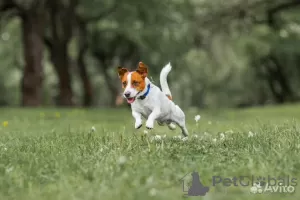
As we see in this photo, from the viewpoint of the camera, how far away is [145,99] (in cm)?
677

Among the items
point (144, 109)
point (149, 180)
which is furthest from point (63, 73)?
point (149, 180)

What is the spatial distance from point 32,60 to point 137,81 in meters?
17.2

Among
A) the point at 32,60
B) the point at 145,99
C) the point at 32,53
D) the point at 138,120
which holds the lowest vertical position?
the point at 138,120

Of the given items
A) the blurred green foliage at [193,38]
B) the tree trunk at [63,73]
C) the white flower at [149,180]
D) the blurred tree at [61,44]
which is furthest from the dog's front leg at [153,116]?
the tree trunk at [63,73]

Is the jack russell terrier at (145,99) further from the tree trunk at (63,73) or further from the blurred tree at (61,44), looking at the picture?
the tree trunk at (63,73)

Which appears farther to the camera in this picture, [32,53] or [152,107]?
[32,53]

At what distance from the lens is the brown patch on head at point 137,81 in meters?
6.49

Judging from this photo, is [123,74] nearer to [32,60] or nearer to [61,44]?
[32,60]

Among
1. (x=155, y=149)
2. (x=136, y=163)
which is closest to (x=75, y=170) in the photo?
(x=136, y=163)

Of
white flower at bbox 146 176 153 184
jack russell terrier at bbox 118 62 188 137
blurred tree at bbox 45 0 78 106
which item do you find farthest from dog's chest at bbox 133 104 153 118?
blurred tree at bbox 45 0 78 106

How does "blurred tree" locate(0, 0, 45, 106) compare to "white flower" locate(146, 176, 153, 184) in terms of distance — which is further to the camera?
"blurred tree" locate(0, 0, 45, 106)

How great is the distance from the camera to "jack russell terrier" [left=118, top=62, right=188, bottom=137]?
Result: 6.50 meters

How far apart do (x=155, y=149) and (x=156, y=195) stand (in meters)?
2.21

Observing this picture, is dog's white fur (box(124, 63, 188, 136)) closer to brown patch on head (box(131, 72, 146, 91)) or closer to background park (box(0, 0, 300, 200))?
brown patch on head (box(131, 72, 146, 91))
